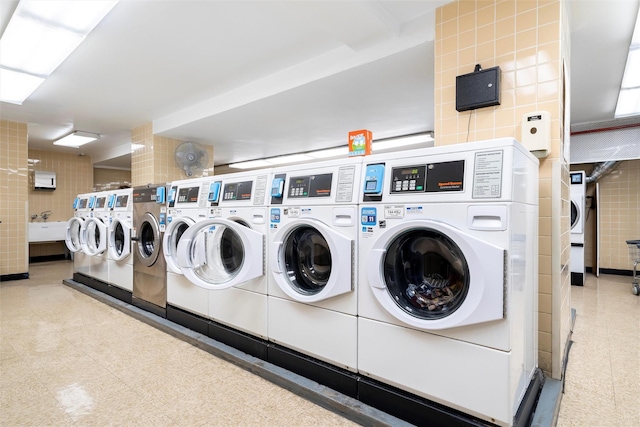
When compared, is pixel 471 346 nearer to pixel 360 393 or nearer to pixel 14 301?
pixel 360 393

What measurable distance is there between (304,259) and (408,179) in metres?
0.91

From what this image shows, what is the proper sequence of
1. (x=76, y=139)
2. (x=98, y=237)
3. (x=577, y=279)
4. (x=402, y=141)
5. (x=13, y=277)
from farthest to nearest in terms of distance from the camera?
(x=76, y=139) < (x=402, y=141) < (x=13, y=277) < (x=577, y=279) < (x=98, y=237)

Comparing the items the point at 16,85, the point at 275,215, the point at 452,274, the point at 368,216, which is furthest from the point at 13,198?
the point at 452,274

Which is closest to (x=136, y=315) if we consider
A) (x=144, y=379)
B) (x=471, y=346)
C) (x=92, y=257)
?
(x=144, y=379)

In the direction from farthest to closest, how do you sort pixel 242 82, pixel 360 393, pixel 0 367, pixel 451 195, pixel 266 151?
pixel 266 151, pixel 242 82, pixel 0 367, pixel 360 393, pixel 451 195

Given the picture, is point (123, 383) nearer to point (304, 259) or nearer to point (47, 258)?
point (304, 259)

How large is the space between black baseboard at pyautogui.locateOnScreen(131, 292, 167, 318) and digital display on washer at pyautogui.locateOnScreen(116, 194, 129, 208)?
1117 millimetres

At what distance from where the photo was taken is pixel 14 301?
4168mm

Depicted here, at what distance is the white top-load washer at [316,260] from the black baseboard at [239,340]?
5.7 inches

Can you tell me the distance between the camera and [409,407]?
167 centimetres

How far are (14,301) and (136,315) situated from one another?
206 cm

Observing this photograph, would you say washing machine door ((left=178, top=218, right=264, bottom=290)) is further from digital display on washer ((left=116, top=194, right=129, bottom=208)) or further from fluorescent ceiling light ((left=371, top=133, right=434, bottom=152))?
fluorescent ceiling light ((left=371, top=133, right=434, bottom=152))

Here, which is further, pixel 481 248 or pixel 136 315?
pixel 136 315

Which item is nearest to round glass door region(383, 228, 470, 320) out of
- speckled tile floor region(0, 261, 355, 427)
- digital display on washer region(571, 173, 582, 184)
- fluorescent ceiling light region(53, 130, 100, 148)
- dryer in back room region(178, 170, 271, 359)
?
A: speckled tile floor region(0, 261, 355, 427)
